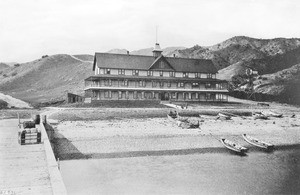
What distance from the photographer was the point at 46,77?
407 feet

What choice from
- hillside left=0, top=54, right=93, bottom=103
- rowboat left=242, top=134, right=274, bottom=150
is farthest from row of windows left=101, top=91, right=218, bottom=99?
rowboat left=242, top=134, right=274, bottom=150

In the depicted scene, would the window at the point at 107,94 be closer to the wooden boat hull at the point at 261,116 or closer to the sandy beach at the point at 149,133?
the sandy beach at the point at 149,133

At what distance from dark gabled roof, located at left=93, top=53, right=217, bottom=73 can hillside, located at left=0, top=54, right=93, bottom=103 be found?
1125 inches

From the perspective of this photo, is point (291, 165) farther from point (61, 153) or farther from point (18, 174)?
point (18, 174)

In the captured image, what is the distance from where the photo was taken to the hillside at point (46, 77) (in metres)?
106

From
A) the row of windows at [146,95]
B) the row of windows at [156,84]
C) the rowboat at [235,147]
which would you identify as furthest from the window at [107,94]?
the rowboat at [235,147]

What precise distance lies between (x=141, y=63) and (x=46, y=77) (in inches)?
2702

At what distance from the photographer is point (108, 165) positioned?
85.2 ft

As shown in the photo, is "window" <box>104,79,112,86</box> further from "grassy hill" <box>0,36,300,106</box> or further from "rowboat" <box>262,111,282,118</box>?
"rowboat" <box>262,111,282,118</box>

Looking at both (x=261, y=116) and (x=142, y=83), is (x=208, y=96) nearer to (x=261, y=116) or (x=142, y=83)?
(x=142, y=83)

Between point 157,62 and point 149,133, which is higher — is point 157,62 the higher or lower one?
the higher one

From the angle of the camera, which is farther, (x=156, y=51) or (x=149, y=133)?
(x=156, y=51)

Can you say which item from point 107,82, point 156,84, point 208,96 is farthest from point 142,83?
point 208,96

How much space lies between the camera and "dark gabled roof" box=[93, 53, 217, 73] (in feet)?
220
